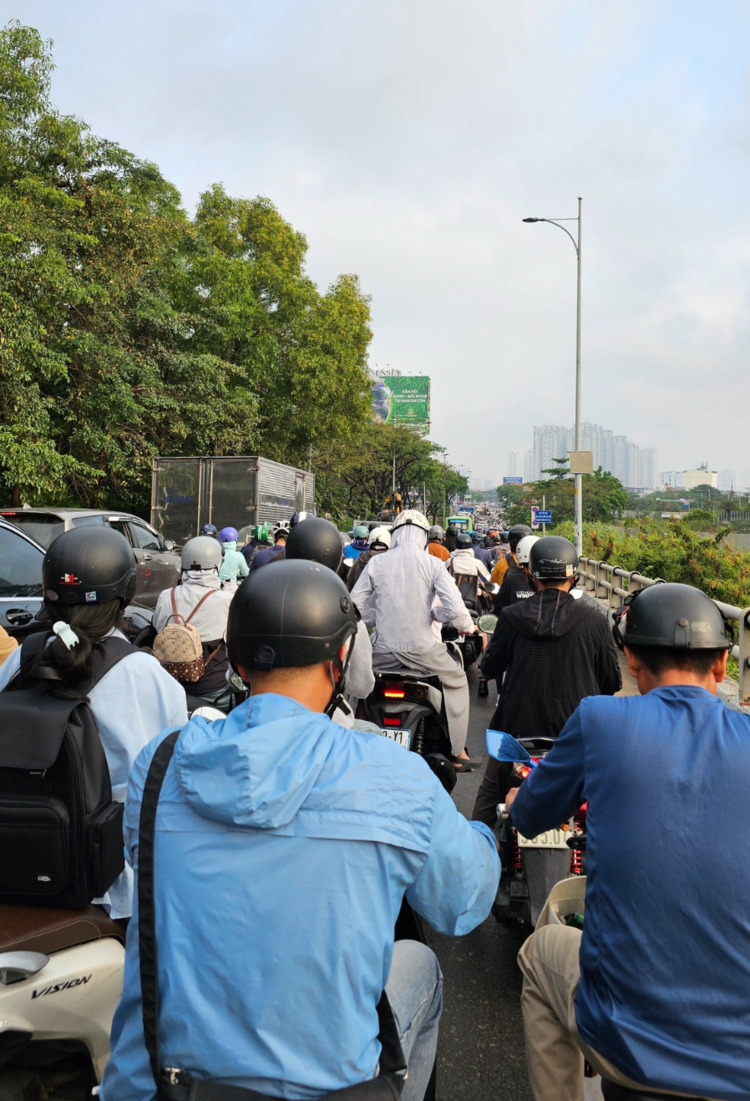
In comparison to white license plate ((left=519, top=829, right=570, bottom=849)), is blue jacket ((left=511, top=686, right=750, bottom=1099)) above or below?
above

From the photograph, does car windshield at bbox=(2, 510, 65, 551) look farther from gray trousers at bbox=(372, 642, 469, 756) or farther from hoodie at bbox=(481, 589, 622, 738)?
hoodie at bbox=(481, 589, 622, 738)

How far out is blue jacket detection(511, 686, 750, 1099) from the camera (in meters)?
1.64

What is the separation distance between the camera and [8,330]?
42.9 feet

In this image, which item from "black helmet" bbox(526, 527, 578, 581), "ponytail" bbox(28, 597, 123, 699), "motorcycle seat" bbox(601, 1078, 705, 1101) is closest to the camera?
"motorcycle seat" bbox(601, 1078, 705, 1101)

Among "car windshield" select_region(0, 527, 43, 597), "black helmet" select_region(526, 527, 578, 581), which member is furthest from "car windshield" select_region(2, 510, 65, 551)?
"black helmet" select_region(526, 527, 578, 581)

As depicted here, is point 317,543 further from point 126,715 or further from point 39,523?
point 39,523

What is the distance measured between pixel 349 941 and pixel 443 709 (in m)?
3.27

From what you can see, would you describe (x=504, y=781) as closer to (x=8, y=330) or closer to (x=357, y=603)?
(x=357, y=603)

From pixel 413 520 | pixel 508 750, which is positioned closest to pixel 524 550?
pixel 413 520

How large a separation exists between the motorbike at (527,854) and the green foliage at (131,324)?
12.0 meters

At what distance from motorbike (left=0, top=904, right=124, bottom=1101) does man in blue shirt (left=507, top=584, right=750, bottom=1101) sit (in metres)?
1.11

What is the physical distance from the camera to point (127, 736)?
2.33 metres

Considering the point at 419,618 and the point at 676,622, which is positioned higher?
the point at 676,622

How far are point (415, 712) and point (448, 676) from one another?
1.32ft
